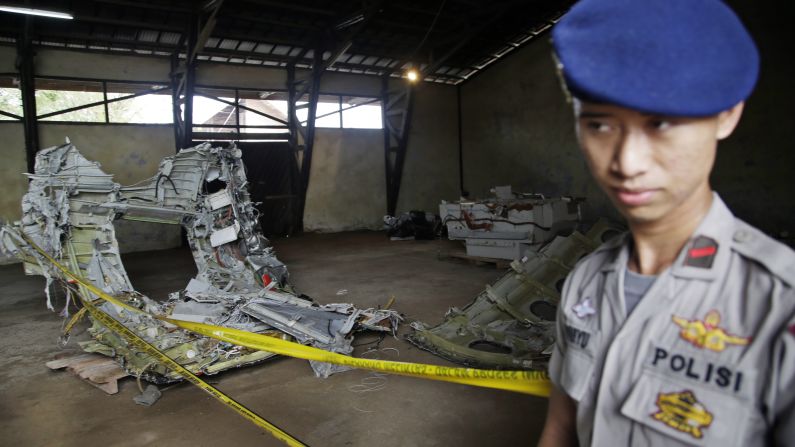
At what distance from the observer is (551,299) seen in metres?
4.55

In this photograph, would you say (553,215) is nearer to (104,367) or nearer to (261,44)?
(104,367)

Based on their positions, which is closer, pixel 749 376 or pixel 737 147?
pixel 749 376

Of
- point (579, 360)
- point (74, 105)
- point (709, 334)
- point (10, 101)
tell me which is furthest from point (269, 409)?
point (10, 101)

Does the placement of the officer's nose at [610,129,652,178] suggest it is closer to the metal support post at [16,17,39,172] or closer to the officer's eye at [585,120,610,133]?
the officer's eye at [585,120,610,133]

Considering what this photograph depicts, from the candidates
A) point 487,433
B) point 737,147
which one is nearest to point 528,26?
point 737,147

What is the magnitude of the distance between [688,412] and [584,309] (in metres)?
0.25

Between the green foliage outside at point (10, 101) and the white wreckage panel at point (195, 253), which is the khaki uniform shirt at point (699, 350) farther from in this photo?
the green foliage outside at point (10, 101)

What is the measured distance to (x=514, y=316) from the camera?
4500 mm

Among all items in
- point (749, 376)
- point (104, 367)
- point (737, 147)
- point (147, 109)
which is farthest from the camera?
point (147, 109)

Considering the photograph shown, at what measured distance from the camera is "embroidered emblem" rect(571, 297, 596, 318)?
91cm

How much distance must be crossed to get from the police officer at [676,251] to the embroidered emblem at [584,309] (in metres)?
0.03

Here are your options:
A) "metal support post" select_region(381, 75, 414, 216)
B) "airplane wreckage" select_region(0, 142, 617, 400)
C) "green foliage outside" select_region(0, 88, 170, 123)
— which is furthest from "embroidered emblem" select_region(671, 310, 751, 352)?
"metal support post" select_region(381, 75, 414, 216)

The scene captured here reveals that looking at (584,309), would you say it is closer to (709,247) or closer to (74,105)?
(709,247)

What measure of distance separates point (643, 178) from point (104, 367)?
505 centimetres
